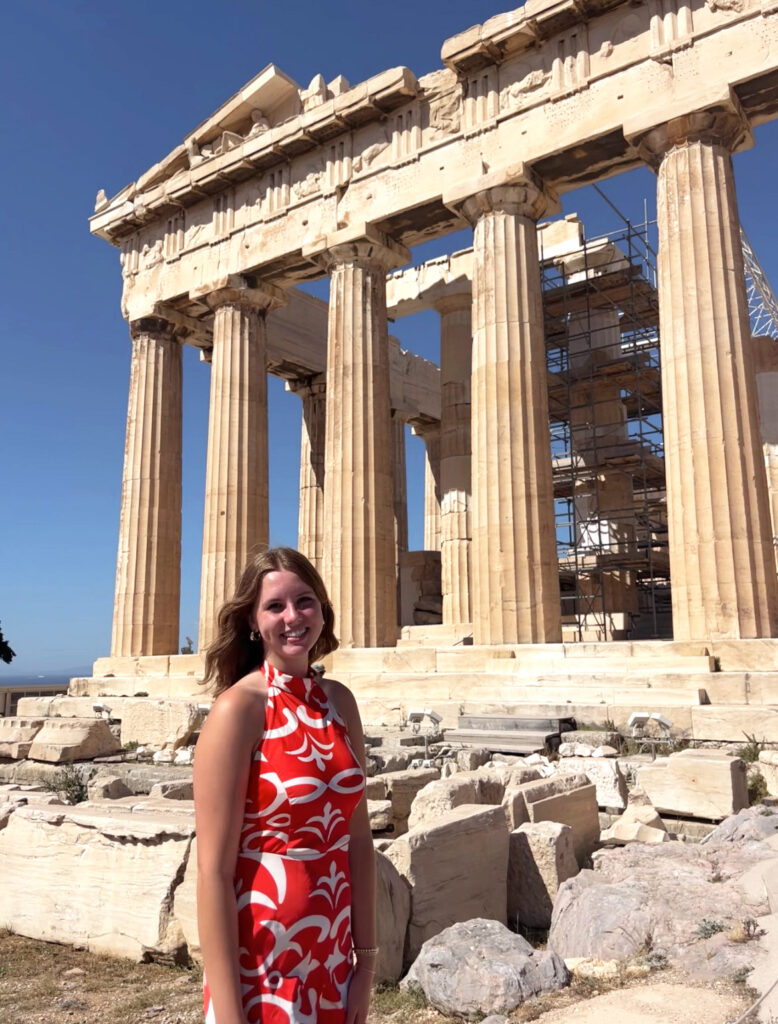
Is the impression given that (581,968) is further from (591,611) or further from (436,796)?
(591,611)

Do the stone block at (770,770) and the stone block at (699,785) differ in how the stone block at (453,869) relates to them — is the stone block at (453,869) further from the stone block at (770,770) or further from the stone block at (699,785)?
the stone block at (770,770)

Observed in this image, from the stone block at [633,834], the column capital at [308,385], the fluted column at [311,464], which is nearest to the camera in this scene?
the stone block at [633,834]

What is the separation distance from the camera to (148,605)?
68.5 ft

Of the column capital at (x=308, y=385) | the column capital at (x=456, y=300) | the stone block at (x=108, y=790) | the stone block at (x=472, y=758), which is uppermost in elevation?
the column capital at (x=456, y=300)

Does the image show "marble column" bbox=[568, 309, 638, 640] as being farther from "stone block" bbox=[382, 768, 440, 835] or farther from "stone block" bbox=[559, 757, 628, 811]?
"stone block" bbox=[382, 768, 440, 835]

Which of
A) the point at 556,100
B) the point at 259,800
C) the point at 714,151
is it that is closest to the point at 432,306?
the point at 556,100

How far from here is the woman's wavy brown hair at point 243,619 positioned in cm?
268

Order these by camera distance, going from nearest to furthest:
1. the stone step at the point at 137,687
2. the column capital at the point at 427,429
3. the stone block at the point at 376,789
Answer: the stone block at the point at 376,789, the stone step at the point at 137,687, the column capital at the point at 427,429

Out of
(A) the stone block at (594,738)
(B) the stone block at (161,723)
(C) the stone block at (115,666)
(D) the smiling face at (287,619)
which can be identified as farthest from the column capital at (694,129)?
(C) the stone block at (115,666)

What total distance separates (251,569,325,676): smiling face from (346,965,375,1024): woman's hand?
0.87 m

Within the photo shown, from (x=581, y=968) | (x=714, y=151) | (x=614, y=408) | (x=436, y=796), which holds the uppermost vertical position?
(x=714, y=151)

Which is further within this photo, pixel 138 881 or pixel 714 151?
pixel 714 151

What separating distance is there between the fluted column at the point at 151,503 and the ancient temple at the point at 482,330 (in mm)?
66

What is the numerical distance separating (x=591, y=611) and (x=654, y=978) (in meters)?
19.1
